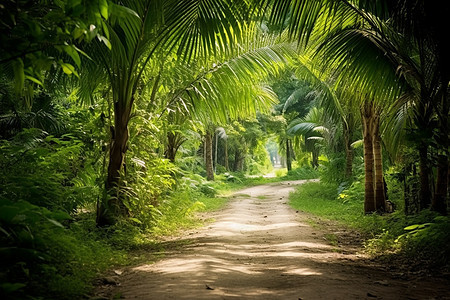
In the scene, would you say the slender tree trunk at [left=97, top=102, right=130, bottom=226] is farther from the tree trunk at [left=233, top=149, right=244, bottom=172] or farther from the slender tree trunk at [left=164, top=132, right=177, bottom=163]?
the tree trunk at [left=233, top=149, right=244, bottom=172]

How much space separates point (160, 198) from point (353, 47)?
18.1 ft

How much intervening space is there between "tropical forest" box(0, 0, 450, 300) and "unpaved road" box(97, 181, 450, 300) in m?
0.03

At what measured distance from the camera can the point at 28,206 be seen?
3412mm

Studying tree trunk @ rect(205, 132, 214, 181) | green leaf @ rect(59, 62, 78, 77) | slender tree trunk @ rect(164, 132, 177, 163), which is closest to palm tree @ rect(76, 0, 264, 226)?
green leaf @ rect(59, 62, 78, 77)

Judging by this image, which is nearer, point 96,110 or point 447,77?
point 447,77

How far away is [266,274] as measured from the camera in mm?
4688

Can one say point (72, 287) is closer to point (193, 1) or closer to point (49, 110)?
point (193, 1)

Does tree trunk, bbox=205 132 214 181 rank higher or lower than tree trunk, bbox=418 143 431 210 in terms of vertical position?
higher

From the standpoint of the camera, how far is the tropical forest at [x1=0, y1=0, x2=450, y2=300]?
11.9 ft

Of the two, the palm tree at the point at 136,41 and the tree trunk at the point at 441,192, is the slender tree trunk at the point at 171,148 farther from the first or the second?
the tree trunk at the point at 441,192

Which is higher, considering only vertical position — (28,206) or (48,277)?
(28,206)

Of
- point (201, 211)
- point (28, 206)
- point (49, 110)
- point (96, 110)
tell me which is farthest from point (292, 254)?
point (49, 110)

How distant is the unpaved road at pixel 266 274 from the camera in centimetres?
383

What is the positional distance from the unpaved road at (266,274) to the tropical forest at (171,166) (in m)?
0.03
